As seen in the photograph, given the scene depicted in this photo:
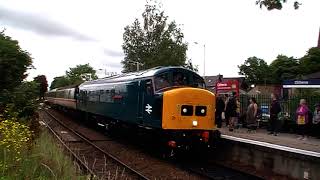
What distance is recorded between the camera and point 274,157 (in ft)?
42.7

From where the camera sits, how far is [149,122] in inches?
613

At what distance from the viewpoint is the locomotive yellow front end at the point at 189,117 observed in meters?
14.6

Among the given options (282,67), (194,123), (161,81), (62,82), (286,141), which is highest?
(282,67)

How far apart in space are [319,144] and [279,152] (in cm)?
322

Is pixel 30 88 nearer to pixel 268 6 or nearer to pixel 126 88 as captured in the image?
pixel 126 88

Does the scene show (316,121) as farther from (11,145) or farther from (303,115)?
(11,145)

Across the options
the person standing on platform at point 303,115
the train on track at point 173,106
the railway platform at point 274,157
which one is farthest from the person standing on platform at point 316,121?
the train on track at point 173,106

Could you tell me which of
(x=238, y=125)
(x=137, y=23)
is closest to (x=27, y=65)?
(x=238, y=125)

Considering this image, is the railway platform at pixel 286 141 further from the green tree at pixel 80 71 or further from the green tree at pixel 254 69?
the green tree at pixel 80 71

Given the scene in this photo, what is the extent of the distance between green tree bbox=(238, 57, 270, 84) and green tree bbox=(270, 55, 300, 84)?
12.1m

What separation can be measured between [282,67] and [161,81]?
74703mm

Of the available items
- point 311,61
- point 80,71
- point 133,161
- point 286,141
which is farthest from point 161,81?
point 80,71

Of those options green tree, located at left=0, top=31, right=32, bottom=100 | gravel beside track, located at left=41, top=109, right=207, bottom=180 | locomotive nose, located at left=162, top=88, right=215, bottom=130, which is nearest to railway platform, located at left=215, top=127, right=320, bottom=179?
locomotive nose, located at left=162, top=88, right=215, bottom=130

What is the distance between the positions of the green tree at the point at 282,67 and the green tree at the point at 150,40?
37.8m
